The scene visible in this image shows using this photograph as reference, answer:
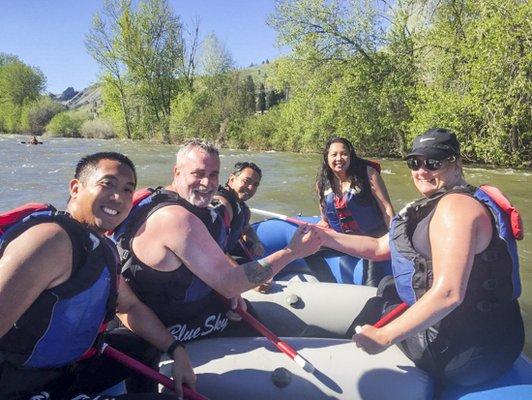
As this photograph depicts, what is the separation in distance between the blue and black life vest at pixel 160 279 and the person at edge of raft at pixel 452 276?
28.4 inches

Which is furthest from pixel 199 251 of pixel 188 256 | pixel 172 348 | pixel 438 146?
pixel 438 146

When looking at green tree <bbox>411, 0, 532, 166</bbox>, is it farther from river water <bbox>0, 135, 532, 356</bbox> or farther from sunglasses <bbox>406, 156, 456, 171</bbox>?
sunglasses <bbox>406, 156, 456, 171</bbox>

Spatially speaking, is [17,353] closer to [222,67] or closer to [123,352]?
[123,352]

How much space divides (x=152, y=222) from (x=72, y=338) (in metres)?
0.53

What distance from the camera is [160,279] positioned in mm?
1922

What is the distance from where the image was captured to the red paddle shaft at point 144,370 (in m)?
1.75

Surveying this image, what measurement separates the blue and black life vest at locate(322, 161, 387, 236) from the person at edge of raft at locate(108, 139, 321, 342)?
1568mm

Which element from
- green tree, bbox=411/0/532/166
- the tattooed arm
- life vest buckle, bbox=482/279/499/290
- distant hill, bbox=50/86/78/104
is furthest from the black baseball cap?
distant hill, bbox=50/86/78/104

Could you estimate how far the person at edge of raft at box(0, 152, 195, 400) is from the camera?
4.08ft

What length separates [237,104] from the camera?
76.0 feet

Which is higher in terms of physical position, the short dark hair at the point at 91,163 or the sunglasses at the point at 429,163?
the short dark hair at the point at 91,163

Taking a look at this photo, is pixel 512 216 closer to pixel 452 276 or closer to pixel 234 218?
pixel 452 276

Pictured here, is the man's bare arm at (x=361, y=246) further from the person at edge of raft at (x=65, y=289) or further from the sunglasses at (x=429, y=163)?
the person at edge of raft at (x=65, y=289)

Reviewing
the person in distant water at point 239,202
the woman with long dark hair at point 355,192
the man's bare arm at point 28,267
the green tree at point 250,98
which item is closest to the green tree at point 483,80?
the woman with long dark hair at point 355,192
